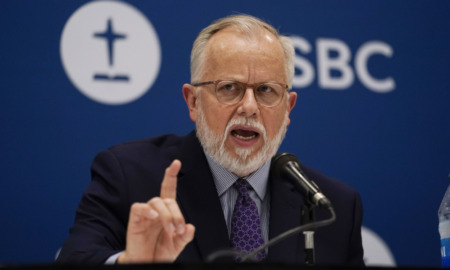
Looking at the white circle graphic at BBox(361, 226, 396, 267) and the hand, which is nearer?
the hand

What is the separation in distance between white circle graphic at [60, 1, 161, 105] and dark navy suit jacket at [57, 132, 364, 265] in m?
0.50

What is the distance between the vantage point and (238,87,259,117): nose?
231 centimetres

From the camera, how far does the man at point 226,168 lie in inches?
87.3

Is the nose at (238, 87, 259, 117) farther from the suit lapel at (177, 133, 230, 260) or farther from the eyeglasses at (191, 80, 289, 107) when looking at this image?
the suit lapel at (177, 133, 230, 260)

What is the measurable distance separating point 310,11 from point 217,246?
5.72 feet

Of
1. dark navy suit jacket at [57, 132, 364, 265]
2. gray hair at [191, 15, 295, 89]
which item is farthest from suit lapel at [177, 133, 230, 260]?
gray hair at [191, 15, 295, 89]

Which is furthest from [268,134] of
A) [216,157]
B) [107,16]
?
[107,16]

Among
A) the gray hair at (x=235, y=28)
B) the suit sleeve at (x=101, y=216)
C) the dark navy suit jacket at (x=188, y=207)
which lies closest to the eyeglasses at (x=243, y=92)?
the gray hair at (x=235, y=28)

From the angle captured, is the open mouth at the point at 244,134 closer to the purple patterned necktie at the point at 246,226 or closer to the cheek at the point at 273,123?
the cheek at the point at 273,123

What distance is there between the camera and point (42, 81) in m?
2.79

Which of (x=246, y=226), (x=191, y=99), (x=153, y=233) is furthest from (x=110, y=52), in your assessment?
(x=153, y=233)

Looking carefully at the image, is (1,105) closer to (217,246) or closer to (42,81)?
(42,81)

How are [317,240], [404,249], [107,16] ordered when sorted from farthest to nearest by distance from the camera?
[404,249], [107,16], [317,240]

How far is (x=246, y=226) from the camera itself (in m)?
2.24
